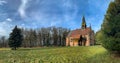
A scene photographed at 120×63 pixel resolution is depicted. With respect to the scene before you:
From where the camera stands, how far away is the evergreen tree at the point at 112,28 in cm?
1932

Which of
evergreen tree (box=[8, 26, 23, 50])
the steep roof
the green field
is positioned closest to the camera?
the green field

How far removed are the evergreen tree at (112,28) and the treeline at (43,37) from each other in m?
53.6

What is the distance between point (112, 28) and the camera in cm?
1981

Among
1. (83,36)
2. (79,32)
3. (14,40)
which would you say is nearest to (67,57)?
(14,40)

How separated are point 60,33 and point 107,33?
5942 cm

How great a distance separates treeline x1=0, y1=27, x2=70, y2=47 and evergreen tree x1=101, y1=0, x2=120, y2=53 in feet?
176

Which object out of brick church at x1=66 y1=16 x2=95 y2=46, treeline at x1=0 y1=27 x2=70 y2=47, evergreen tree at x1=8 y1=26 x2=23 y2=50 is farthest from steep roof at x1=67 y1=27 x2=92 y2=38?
evergreen tree at x1=8 y1=26 x2=23 y2=50

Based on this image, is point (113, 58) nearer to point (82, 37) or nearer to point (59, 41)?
point (82, 37)

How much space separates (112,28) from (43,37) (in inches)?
2302

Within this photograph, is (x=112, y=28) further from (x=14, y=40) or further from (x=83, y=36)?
(x=83, y=36)

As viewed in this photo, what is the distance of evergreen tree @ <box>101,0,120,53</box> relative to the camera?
19.3 meters

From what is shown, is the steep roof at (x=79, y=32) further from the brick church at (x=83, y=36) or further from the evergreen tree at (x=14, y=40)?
the evergreen tree at (x=14, y=40)

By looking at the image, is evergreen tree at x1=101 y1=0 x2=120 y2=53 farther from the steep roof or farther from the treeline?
the treeline

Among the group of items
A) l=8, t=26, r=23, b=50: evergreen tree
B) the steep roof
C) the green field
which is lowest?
the green field
